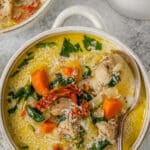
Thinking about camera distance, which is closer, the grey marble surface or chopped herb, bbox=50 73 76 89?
chopped herb, bbox=50 73 76 89

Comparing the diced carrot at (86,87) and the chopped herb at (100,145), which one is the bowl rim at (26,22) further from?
the chopped herb at (100,145)

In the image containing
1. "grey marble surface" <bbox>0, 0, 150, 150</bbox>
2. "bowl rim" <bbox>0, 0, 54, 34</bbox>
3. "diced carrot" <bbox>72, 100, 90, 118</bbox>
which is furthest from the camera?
"grey marble surface" <bbox>0, 0, 150, 150</bbox>

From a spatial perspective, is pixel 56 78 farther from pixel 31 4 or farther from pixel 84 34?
pixel 31 4

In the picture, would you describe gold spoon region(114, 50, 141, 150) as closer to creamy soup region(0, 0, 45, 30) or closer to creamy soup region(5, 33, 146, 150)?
creamy soup region(5, 33, 146, 150)

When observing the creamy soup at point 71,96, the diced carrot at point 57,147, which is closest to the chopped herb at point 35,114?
the creamy soup at point 71,96

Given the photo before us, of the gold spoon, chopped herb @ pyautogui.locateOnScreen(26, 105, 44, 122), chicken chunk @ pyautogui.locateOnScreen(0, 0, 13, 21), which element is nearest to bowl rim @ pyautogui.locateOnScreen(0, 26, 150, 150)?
the gold spoon

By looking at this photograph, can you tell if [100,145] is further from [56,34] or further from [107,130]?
[56,34]

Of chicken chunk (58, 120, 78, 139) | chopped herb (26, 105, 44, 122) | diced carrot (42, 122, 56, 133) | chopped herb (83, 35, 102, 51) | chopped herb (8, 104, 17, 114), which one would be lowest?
chicken chunk (58, 120, 78, 139)

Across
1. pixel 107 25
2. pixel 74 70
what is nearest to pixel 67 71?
pixel 74 70
